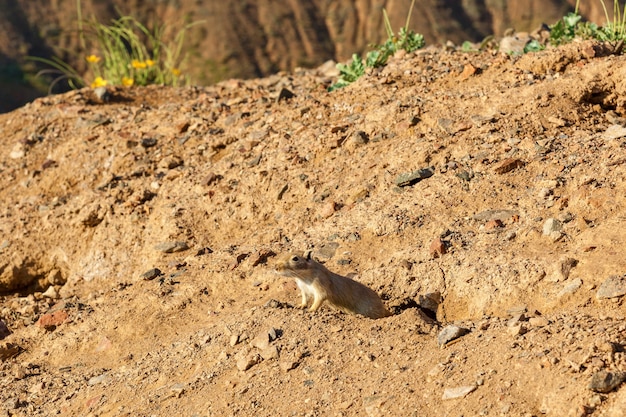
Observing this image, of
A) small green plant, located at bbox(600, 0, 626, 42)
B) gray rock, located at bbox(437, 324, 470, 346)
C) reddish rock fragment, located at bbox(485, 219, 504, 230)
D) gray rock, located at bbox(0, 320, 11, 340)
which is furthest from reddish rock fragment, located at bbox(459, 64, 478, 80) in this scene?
gray rock, located at bbox(0, 320, 11, 340)

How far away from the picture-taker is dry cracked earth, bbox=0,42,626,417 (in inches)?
175

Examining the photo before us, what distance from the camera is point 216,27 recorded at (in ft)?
178

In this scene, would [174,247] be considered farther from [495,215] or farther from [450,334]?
[450,334]

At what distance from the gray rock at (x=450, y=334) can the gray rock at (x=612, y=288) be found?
2.42 ft

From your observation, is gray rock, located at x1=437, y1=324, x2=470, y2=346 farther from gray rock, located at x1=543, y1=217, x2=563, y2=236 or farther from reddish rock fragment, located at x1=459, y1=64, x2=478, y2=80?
reddish rock fragment, located at x1=459, y1=64, x2=478, y2=80

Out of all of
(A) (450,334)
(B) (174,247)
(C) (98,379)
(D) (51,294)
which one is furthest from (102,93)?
(A) (450,334)

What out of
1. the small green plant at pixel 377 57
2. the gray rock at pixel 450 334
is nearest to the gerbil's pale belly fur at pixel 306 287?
the gray rock at pixel 450 334

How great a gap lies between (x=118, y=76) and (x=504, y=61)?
14.9 feet

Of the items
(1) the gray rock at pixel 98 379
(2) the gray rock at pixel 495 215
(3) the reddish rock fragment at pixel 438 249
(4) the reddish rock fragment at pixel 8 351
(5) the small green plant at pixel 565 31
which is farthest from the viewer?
(5) the small green plant at pixel 565 31

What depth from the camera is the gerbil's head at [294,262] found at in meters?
5.55

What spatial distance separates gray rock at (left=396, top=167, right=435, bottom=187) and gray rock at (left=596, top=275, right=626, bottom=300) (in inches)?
70.3

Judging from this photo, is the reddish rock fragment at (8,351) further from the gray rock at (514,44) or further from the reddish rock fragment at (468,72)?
the gray rock at (514,44)

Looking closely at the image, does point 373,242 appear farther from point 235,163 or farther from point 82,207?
point 82,207

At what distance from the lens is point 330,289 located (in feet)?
18.0
